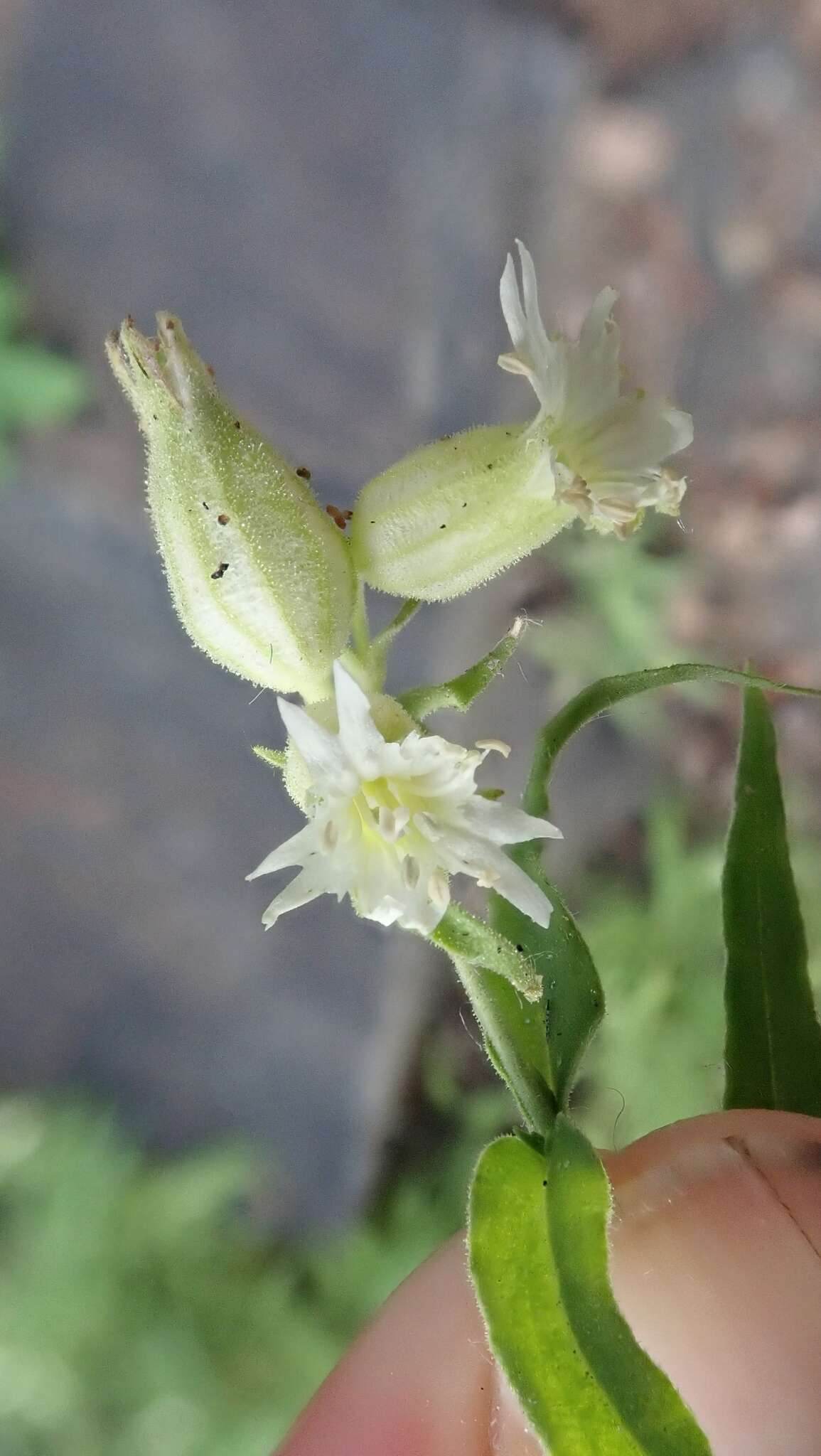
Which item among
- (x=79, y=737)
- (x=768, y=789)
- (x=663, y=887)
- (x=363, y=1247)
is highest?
(x=79, y=737)

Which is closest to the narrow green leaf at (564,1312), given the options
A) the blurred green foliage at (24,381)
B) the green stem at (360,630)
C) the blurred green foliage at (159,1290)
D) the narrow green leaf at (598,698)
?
the narrow green leaf at (598,698)

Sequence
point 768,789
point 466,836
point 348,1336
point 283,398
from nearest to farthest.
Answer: point 466,836, point 768,789, point 283,398, point 348,1336

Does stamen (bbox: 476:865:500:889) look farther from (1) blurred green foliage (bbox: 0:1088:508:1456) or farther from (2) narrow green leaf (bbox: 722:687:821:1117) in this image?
(1) blurred green foliage (bbox: 0:1088:508:1456)

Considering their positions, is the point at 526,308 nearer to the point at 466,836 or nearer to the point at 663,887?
the point at 466,836

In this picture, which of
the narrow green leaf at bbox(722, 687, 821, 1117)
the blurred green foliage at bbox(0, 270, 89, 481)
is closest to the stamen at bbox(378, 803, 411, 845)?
the narrow green leaf at bbox(722, 687, 821, 1117)

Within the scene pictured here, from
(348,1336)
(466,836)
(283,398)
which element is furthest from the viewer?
(348,1336)

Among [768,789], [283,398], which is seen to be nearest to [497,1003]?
[768,789]

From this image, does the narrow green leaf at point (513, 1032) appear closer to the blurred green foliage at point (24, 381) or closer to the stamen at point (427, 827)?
the stamen at point (427, 827)

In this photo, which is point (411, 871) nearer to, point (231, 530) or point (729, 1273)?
point (231, 530)
